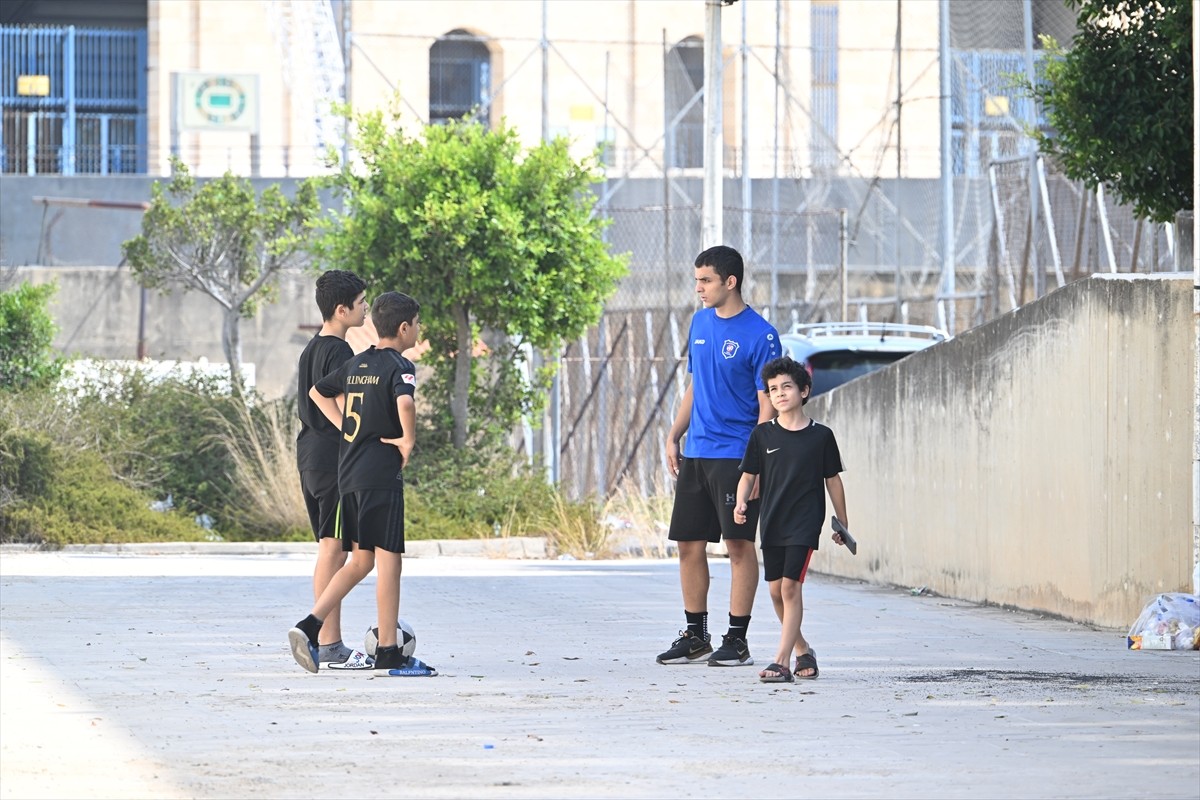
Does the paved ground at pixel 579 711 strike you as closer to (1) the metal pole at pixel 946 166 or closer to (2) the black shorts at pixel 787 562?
(2) the black shorts at pixel 787 562

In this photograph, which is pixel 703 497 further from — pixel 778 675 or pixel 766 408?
pixel 778 675

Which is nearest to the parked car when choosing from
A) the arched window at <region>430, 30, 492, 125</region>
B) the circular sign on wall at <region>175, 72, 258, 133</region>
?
the circular sign on wall at <region>175, 72, 258, 133</region>

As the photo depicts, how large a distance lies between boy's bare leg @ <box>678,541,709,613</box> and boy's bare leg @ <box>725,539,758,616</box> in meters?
0.19

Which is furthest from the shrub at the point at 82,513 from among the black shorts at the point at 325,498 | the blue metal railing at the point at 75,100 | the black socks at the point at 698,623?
the blue metal railing at the point at 75,100

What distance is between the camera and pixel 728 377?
354 inches

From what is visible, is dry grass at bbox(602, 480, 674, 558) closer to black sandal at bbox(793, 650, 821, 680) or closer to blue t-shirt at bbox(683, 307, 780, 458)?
blue t-shirt at bbox(683, 307, 780, 458)

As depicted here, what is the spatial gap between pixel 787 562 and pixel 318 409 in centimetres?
223

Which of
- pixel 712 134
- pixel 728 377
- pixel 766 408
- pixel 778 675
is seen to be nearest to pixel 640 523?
pixel 712 134

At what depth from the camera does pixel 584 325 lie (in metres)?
22.5

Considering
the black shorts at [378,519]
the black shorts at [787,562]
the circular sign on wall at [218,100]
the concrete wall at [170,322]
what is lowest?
the black shorts at [787,562]

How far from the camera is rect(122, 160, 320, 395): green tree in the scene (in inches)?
1033

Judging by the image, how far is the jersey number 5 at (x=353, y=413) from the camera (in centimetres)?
859

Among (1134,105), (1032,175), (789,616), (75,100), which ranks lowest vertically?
(789,616)

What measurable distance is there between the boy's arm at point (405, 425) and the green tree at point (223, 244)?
57.8 feet
